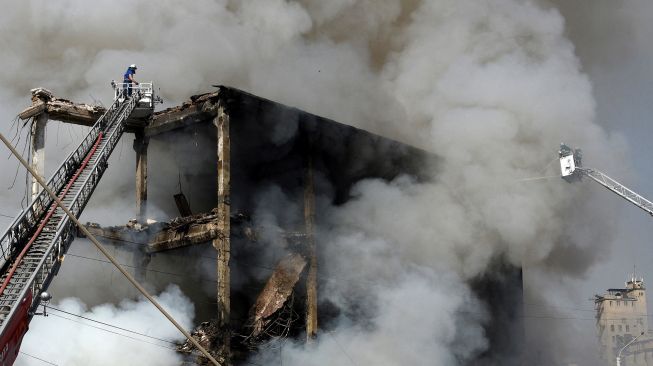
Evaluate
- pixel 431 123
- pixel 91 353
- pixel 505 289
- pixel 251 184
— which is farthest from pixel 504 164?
pixel 91 353

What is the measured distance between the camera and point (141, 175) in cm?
2670

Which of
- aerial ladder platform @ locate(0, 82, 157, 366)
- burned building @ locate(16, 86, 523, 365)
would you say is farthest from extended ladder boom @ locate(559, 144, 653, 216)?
aerial ladder platform @ locate(0, 82, 157, 366)

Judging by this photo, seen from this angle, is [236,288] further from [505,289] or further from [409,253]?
[505,289]

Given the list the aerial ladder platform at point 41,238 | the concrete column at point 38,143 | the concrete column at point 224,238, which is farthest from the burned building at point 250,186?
the aerial ladder platform at point 41,238

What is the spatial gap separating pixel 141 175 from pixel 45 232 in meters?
9.98

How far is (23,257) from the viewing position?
15828 millimetres

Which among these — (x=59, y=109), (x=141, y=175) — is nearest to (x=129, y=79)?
(x=59, y=109)

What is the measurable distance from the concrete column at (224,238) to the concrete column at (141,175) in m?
3.87

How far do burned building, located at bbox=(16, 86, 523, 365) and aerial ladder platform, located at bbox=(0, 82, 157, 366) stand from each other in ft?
9.82

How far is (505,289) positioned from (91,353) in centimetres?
1766

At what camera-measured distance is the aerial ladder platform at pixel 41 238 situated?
14359 millimetres

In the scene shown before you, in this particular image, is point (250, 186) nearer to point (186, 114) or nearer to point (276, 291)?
point (186, 114)

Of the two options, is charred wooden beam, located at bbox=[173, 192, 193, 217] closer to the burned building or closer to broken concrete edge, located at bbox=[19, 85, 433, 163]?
the burned building

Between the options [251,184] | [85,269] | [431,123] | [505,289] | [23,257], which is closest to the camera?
[23,257]
